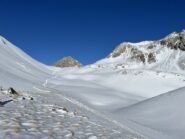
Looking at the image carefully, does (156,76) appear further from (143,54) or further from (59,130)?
(59,130)

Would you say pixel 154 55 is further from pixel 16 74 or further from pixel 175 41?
pixel 16 74

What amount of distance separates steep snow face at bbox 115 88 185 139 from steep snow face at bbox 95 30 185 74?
70.7 m

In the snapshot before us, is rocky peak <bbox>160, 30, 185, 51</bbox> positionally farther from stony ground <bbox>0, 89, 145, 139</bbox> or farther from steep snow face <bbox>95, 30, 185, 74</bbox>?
stony ground <bbox>0, 89, 145, 139</bbox>

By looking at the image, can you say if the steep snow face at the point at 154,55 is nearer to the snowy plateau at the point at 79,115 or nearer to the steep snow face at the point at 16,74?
the steep snow face at the point at 16,74

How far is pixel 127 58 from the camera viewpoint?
374 feet

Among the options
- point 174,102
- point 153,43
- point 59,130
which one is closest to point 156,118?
point 174,102

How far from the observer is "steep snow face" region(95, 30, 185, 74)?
99431mm

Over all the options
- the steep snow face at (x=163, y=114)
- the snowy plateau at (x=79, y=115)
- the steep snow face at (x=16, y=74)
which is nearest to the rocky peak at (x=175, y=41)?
the steep snow face at (x=16, y=74)

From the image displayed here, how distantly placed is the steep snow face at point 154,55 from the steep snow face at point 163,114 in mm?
70747

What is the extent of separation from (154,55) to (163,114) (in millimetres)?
88213

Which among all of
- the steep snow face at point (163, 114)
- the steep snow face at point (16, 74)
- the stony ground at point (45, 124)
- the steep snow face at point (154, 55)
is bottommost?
the stony ground at point (45, 124)

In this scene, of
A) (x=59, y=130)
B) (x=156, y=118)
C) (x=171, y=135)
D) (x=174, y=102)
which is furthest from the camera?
(x=174, y=102)

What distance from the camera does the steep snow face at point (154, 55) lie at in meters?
99.4

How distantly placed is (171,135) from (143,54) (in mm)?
92662
